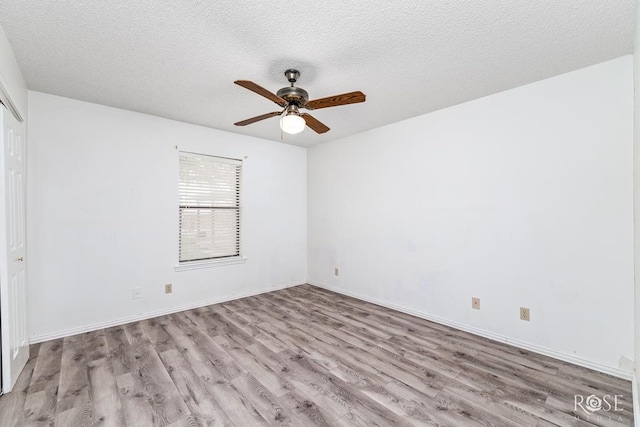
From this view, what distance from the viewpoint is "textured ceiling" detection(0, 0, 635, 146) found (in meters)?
1.72

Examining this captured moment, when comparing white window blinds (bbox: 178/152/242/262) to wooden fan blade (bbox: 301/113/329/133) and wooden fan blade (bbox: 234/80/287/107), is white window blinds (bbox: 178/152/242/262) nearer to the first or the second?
wooden fan blade (bbox: 301/113/329/133)

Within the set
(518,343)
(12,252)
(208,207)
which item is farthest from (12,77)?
(518,343)

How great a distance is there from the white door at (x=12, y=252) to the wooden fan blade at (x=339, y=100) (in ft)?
7.18

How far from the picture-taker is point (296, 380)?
7.24 ft

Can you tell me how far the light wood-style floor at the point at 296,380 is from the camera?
1.82 metres

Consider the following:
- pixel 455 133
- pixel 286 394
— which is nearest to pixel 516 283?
pixel 455 133

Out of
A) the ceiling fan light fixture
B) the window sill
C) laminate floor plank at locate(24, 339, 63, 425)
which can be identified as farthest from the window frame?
the ceiling fan light fixture

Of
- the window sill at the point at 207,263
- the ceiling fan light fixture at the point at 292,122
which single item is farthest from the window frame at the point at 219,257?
the ceiling fan light fixture at the point at 292,122

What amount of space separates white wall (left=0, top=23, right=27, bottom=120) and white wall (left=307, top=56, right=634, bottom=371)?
11.9ft

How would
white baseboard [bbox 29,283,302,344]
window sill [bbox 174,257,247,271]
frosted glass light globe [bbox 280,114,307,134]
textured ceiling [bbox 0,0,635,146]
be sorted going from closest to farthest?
textured ceiling [bbox 0,0,635,146], frosted glass light globe [bbox 280,114,307,134], white baseboard [bbox 29,283,302,344], window sill [bbox 174,257,247,271]

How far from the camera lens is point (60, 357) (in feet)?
8.32

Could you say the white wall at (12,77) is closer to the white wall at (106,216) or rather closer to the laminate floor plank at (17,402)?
the white wall at (106,216)

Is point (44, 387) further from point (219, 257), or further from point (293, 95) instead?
point (293, 95)

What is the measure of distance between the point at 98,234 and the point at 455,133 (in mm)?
4173
